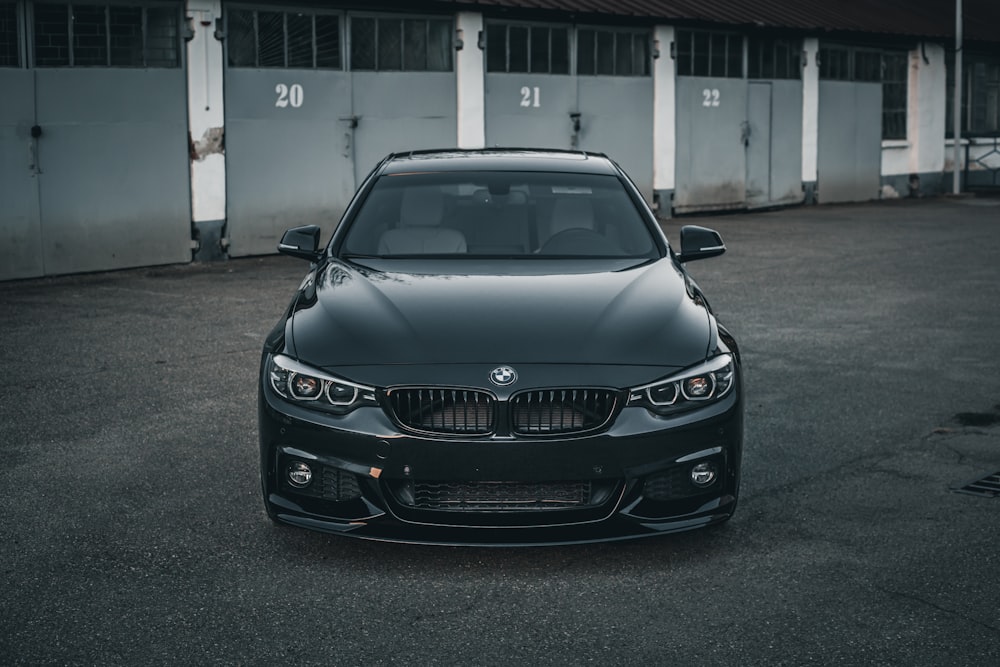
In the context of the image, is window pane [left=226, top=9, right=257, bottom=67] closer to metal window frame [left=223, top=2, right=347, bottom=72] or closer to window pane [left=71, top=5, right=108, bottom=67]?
metal window frame [left=223, top=2, right=347, bottom=72]

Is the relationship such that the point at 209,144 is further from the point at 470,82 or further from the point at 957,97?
the point at 957,97

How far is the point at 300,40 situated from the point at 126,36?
270cm

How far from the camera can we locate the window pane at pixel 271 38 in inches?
685

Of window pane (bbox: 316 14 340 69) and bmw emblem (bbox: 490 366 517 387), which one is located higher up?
window pane (bbox: 316 14 340 69)

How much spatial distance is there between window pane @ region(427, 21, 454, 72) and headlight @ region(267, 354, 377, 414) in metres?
15.1

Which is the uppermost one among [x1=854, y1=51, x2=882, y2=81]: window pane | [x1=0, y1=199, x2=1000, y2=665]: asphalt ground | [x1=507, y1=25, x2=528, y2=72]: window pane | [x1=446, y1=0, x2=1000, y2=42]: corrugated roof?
[x1=446, y1=0, x2=1000, y2=42]: corrugated roof

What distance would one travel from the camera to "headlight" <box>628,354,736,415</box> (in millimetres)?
4789

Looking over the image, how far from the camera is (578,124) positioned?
2202 cm

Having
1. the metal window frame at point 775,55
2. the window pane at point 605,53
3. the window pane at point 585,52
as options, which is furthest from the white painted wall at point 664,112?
the metal window frame at point 775,55

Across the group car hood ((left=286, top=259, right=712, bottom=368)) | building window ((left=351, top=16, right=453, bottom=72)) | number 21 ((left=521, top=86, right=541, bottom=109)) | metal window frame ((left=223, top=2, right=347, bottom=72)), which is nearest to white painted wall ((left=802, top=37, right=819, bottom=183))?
number 21 ((left=521, top=86, right=541, bottom=109))

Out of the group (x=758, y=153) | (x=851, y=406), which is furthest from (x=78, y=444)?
(x=758, y=153)

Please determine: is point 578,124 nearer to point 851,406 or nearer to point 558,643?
point 851,406

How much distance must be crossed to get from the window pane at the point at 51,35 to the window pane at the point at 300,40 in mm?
3340

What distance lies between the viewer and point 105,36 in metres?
15.6
